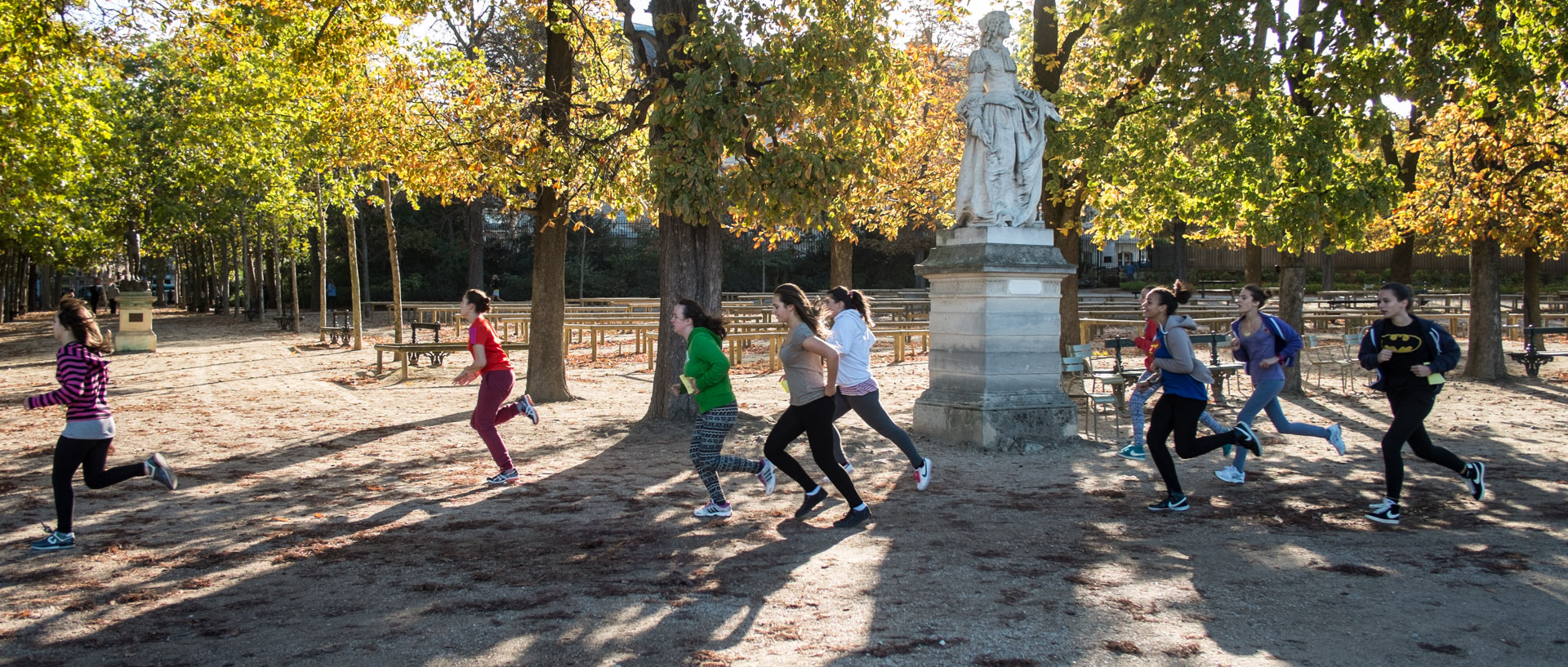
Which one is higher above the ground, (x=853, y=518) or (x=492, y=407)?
(x=492, y=407)

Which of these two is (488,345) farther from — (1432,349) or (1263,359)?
(1432,349)

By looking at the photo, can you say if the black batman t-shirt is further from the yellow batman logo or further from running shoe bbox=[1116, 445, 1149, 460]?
running shoe bbox=[1116, 445, 1149, 460]

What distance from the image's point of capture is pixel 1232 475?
317 inches

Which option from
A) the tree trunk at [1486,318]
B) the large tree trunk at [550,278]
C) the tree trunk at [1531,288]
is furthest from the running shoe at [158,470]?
the tree trunk at [1531,288]

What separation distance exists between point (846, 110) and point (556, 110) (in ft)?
11.7

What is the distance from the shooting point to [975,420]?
31.4ft

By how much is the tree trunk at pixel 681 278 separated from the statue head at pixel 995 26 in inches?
125

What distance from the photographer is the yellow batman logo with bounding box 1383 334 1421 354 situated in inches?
252

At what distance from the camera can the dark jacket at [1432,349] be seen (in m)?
6.35

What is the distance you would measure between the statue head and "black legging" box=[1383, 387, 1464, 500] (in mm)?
4794

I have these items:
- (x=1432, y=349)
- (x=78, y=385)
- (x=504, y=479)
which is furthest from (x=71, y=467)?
(x=1432, y=349)

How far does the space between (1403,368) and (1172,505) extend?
1.60 metres

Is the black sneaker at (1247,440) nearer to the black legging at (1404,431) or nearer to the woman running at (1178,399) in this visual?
the woman running at (1178,399)

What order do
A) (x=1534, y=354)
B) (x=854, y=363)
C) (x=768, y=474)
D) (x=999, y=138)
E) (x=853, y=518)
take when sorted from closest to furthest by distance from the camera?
(x=853, y=518), (x=768, y=474), (x=854, y=363), (x=999, y=138), (x=1534, y=354)
